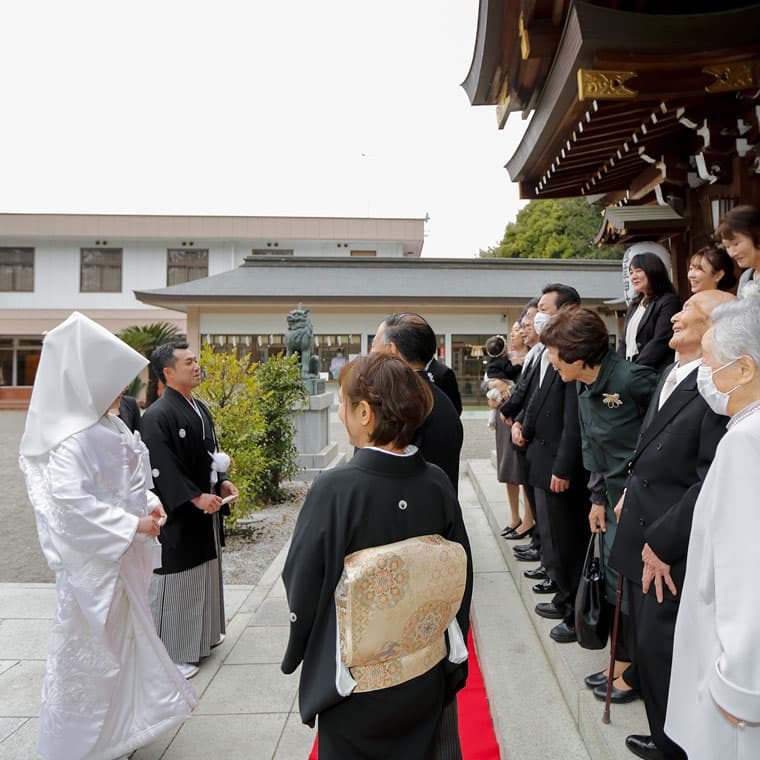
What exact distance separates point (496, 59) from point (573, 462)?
9.81 feet

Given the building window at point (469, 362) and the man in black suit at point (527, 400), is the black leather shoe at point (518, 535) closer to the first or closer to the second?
the man in black suit at point (527, 400)

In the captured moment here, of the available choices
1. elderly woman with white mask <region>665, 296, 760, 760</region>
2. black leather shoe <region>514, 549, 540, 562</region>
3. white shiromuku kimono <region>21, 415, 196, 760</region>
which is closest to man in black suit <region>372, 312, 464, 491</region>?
elderly woman with white mask <region>665, 296, 760, 760</region>

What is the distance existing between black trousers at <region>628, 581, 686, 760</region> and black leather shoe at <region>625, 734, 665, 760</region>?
0.08 m

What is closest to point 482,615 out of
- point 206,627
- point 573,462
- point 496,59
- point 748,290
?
point 573,462

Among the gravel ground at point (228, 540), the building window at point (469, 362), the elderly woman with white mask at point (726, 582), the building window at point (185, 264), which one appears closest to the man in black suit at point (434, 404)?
the elderly woman with white mask at point (726, 582)

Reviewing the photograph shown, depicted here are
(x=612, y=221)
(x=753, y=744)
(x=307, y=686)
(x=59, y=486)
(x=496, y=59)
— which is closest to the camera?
(x=753, y=744)

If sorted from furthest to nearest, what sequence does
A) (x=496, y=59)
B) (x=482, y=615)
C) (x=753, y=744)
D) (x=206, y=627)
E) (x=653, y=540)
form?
(x=496, y=59), (x=482, y=615), (x=206, y=627), (x=653, y=540), (x=753, y=744)

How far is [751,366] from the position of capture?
1405 millimetres

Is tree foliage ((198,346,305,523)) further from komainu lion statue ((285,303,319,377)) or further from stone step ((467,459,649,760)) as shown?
komainu lion statue ((285,303,319,377))

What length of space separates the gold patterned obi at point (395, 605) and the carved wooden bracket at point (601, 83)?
8.26 feet

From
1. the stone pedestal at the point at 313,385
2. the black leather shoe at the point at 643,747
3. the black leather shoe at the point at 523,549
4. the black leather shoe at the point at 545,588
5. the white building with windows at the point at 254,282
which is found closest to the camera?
the black leather shoe at the point at 643,747

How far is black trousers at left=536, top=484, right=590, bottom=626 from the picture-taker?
118 inches

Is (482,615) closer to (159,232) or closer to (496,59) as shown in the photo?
(496,59)

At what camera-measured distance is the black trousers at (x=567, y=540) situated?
2995 millimetres
